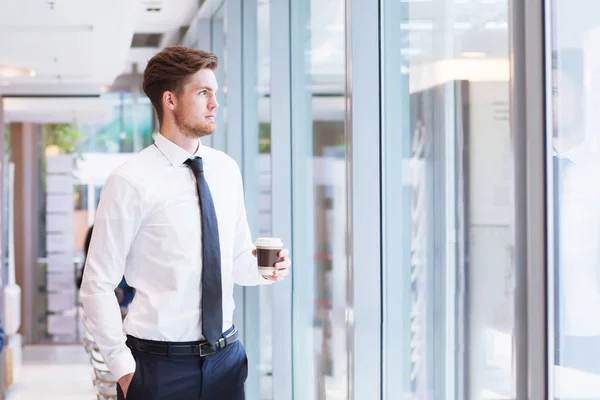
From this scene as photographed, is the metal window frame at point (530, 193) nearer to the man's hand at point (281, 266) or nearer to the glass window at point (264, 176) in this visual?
the man's hand at point (281, 266)

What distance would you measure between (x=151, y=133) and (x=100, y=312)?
9.12m

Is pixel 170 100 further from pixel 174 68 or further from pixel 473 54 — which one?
pixel 473 54

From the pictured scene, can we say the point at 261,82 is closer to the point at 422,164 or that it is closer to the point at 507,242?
the point at 422,164

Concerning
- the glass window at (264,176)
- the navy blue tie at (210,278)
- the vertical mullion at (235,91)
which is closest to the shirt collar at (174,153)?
the navy blue tie at (210,278)

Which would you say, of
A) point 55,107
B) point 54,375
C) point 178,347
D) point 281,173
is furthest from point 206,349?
point 54,375

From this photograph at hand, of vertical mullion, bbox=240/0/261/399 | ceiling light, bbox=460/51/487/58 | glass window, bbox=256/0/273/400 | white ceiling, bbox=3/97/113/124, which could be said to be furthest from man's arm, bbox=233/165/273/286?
white ceiling, bbox=3/97/113/124

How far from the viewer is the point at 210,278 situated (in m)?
2.68

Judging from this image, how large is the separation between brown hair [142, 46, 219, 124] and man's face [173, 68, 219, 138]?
2 centimetres

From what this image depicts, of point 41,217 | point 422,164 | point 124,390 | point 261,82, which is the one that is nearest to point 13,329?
point 41,217

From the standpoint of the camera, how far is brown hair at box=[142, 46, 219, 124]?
2.74 meters

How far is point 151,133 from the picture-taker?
37.9 ft

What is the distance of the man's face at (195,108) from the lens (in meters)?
2.72

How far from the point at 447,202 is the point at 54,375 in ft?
25.7

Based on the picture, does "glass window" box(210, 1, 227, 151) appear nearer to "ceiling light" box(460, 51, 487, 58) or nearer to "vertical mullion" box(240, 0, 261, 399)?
"vertical mullion" box(240, 0, 261, 399)
